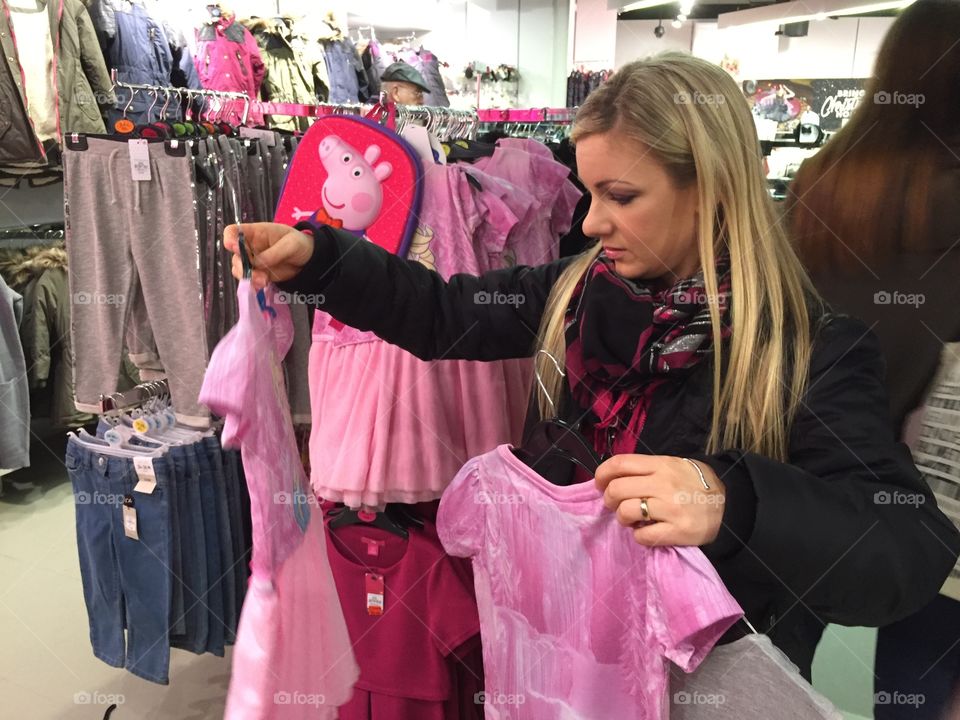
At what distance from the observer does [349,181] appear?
63.1 inches

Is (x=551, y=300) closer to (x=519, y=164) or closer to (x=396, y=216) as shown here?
(x=396, y=216)

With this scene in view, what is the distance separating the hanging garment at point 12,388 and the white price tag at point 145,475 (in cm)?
147

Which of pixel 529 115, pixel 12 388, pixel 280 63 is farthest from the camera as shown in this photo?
pixel 280 63

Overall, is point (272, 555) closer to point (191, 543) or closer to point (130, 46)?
point (191, 543)

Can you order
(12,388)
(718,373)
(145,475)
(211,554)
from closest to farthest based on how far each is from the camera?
(718,373), (145,475), (211,554), (12,388)

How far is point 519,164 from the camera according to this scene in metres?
2.04

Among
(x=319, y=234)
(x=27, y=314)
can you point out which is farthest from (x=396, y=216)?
(x=27, y=314)

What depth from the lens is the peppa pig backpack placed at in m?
1.61

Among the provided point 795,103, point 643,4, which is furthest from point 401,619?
point 643,4

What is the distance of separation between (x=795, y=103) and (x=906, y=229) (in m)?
1.92

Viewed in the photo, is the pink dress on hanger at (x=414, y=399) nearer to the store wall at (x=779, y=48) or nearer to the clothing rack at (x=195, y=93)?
the clothing rack at (x=195, y=93)

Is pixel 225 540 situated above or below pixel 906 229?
below

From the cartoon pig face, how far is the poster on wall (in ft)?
5.96

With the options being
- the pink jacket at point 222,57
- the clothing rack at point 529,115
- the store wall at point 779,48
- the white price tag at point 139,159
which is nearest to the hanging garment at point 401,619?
the white price tag at point 139,159
